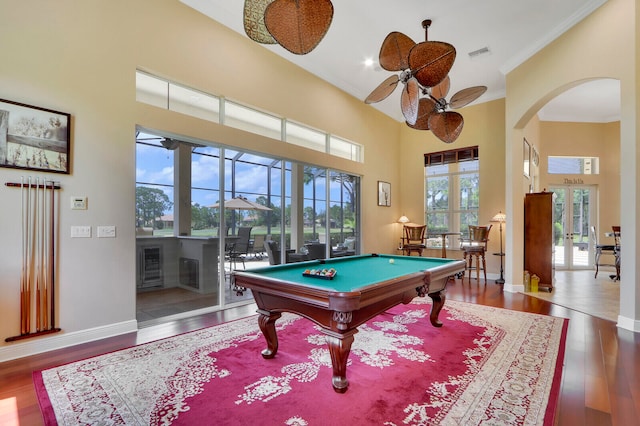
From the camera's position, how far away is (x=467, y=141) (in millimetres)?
7648

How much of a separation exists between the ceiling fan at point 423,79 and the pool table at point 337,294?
1741mm

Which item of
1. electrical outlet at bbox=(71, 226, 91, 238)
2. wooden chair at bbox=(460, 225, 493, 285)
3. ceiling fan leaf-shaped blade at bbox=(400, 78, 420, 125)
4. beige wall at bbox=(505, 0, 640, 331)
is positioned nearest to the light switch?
electrical outlet at bbox=(71, 226, 91, 238)

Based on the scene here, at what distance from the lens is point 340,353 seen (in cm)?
221

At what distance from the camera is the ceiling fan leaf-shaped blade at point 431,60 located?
297cm

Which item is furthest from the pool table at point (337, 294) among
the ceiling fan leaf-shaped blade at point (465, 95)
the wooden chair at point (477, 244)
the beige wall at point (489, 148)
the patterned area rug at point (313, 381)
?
the beige wall at point (489, 148)

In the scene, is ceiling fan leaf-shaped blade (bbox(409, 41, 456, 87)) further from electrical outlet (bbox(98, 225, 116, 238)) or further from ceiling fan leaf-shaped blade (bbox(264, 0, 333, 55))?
electrical outlet (bbox(98, 225, 116, 238))

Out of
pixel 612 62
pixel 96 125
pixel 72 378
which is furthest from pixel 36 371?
pixel 612 62

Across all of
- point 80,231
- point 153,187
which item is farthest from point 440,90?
point 80,231

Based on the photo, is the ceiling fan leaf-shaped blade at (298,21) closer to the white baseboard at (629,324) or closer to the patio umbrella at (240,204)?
the patio umbrella at (240,204)

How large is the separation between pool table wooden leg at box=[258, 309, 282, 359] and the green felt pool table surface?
35cm

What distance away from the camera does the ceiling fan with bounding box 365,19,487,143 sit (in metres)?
3.04

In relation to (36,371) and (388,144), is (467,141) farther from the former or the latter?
(36,371)

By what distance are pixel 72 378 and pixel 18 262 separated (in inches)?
52.9

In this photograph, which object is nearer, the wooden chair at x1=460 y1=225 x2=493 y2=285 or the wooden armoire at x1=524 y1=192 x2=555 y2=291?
the wooden armoire at x1=524 y1=192 x2=555 y2=291
